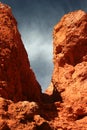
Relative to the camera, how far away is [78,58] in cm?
2705

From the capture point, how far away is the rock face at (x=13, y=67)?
2297 centimetres

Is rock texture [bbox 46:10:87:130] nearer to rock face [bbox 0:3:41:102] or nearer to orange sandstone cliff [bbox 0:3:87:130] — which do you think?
orange sandstone cliff [bbox 0:3:87:130]

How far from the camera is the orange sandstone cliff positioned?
22844mm

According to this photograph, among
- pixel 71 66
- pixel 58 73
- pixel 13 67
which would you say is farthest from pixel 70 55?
pixel 13 67

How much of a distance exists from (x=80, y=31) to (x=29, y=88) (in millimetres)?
5087

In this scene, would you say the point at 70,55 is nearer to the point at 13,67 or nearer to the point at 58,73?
the point at 58,73

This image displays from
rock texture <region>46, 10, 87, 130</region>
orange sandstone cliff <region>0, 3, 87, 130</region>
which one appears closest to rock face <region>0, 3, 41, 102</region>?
orange sandstone cliff <region>0, 3, 87, 130</region>

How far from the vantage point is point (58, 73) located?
1073 inches

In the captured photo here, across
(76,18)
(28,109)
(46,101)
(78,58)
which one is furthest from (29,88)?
(28,109)

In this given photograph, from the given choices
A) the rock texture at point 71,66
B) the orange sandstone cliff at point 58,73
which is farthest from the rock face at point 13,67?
the rock texture at point 71,66

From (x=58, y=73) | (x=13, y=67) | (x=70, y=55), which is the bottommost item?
(x=58, y=73)

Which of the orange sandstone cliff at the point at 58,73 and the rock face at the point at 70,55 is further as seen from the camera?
the rock face at the point at 70,55

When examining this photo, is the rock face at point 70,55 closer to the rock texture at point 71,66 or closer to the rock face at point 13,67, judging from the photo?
the rock texture at point 71,66

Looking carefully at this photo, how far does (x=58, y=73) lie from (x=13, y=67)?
13.6ft
